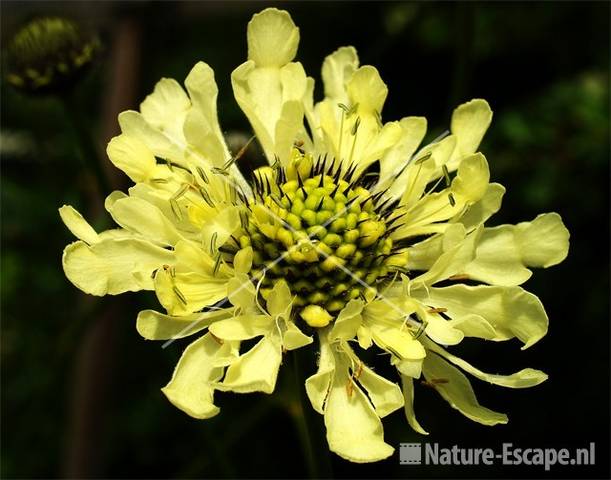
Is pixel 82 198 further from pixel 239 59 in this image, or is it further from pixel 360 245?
pixel 360 245

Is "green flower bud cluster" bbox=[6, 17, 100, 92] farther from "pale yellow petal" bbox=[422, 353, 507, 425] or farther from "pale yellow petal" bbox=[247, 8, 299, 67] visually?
"pale yellow petal" bbox=[422, 353, 507, 425]

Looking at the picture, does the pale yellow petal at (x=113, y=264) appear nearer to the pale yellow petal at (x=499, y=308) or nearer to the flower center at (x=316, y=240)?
the flower center at (x=316, y=240)

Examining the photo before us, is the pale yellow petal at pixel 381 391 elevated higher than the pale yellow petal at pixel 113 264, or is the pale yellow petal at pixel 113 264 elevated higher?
the pale yellow petal at pixel 113 264

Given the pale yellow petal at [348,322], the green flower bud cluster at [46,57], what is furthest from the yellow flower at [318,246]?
the green flower bud cluster at [46,57]

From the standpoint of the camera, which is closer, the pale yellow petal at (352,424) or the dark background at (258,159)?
the pale yellow petal at (352,424)

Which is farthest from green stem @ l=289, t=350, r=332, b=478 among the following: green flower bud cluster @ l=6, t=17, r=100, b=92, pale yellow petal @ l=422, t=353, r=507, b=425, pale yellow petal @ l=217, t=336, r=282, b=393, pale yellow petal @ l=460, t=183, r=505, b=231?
green flower bud cluster @ l=6, t=17, r=100, b=92

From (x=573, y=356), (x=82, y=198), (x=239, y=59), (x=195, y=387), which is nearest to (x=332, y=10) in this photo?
(x=239, y=59)
